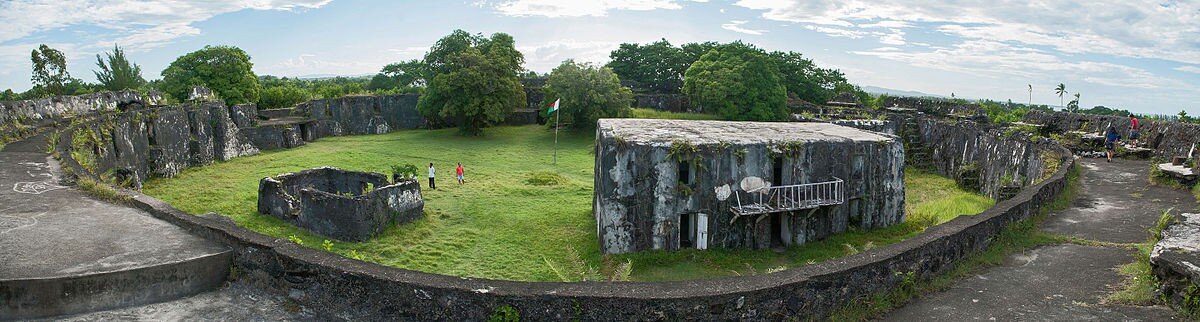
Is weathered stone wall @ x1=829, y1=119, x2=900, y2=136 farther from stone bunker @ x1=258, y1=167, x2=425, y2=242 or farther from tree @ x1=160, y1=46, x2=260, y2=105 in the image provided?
tree @ x1=160, y1=46, x2=260, y2=105

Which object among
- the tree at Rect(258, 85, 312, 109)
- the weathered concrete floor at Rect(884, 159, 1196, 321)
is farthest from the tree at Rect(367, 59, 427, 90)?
the weathered concrete floor at Rect(884, 159, 1196, 321)

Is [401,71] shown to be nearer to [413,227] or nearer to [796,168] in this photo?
[413,227]

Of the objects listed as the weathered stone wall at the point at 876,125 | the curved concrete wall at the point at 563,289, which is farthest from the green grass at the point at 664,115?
the curved concrete wall at the point at 563,289

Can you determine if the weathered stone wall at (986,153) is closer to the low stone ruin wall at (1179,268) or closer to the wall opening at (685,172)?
the wall opening at (685,172)

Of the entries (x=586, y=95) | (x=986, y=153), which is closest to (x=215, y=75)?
(x=586, y=95)

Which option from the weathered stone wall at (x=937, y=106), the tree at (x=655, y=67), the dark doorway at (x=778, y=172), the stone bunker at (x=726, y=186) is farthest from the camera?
the tree at (x=655, y=67)

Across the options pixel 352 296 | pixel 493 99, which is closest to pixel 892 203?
pixel 352 296
